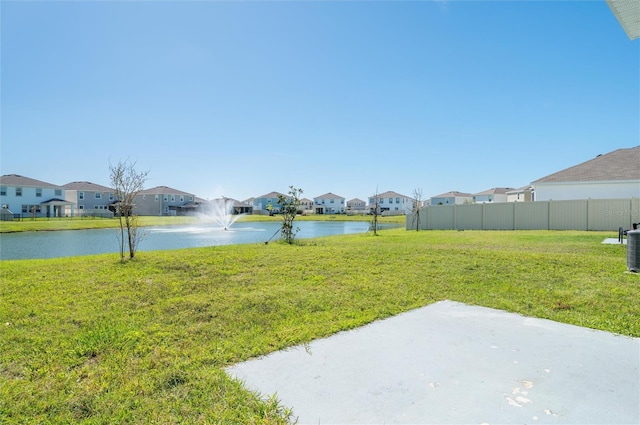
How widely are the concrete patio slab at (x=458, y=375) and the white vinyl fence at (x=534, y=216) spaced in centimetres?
1728

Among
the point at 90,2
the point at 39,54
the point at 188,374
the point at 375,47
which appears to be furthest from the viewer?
the point at 375,47

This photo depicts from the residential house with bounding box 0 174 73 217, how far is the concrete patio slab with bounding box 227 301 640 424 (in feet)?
152

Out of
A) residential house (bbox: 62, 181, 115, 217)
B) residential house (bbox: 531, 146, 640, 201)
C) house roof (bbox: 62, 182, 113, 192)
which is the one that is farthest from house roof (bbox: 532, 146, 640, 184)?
house roof (bbox: 62, 182, 113, 192)

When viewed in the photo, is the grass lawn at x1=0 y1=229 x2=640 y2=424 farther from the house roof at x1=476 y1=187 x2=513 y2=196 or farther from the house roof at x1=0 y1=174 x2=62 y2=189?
the house roof at x1=476 y1=187 x2=513 y2=196

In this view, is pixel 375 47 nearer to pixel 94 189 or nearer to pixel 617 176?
pixel 617 176

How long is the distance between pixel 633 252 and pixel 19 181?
51882mm

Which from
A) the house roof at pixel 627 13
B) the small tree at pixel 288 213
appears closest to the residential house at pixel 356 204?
the small tree at pixel 288 213

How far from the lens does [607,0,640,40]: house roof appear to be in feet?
10.9

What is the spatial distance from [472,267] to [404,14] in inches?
→ 303

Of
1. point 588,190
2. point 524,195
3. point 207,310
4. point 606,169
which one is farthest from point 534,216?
point 207,310

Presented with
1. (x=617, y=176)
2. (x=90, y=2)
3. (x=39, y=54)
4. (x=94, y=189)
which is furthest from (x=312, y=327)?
(x=94, y=189)

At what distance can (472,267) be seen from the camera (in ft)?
23.8

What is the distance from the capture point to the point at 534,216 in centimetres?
1917

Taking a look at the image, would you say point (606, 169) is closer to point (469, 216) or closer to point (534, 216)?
point (534, 216)
